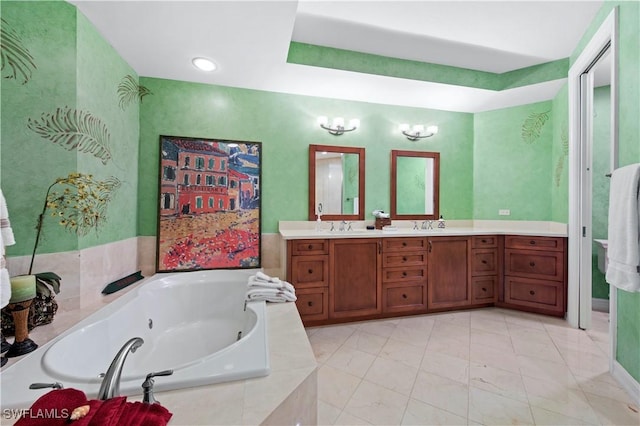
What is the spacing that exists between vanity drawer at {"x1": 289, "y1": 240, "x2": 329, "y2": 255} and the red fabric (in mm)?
1692

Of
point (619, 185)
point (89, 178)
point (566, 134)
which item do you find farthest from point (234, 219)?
point (566, 134)

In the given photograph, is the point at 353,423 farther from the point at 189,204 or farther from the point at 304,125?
the point at 304,125

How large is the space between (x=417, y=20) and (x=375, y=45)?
15.8 inches

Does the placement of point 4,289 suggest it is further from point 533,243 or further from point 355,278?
point 533,243

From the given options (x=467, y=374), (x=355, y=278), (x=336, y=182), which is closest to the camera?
(x=467, y=374)

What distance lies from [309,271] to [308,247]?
226 mm

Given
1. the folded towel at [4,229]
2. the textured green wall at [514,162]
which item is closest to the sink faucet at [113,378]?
the folded towel at [4,229]

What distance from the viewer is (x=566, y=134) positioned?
2.67 metres

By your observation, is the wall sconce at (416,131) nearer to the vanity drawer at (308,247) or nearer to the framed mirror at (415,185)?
the framed mirror at (415,185)

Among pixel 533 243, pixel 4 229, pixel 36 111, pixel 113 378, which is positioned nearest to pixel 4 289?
pixel 4 229

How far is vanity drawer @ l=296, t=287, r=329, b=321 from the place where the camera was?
243 centimetres

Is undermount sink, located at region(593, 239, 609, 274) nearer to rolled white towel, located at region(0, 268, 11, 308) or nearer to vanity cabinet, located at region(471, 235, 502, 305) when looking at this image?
vanity cabinet, located at region(471, 235, 502, 305)

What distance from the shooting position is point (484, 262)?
2912mm

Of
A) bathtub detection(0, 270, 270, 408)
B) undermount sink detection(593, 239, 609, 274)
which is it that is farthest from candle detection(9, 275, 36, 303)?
undermount sink detection(593, 239, 609, 274)
